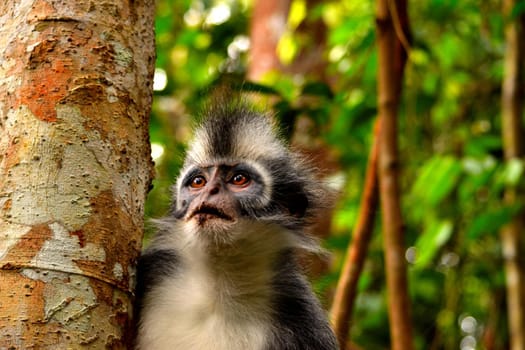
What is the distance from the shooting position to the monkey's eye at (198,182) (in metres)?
3.22

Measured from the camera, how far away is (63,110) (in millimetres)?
2201

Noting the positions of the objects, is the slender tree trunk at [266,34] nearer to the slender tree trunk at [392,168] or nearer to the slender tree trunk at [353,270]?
the slender tree trunk at [353,270]

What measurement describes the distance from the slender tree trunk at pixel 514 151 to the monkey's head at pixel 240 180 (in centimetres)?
194

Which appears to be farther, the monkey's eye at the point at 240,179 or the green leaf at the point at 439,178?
the green leaf at the point at 439,178

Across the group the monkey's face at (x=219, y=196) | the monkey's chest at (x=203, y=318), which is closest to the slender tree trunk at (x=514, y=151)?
the monkey's face at (x=219, y=196)

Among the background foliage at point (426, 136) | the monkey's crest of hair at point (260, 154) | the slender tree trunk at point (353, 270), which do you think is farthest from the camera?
the background foliage at point (426, 136)

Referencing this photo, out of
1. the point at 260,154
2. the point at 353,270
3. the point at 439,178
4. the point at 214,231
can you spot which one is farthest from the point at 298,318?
the point at 439,178

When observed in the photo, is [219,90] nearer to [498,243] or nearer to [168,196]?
[168,196]

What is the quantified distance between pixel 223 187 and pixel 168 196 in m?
0.57

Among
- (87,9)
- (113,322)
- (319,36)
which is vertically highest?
(319,36)

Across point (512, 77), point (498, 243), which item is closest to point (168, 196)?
point (512, 77)

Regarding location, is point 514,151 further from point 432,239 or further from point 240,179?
point 240,179

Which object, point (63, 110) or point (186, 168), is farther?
point (186, 168)

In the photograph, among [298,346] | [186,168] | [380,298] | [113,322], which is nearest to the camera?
[113,322]
